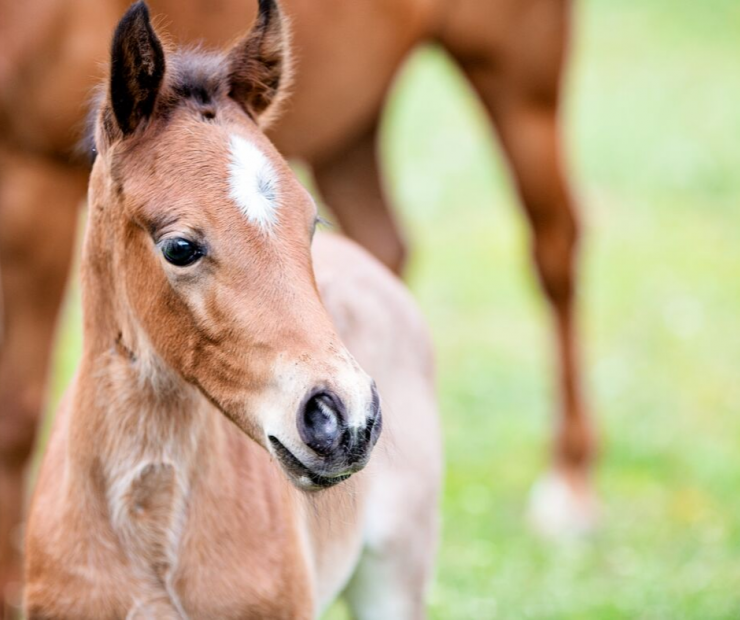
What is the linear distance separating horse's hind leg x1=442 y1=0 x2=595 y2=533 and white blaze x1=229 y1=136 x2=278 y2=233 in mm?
2681

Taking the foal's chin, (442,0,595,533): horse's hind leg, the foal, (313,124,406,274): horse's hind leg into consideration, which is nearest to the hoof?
(442,0,595,533): horse's hind leg

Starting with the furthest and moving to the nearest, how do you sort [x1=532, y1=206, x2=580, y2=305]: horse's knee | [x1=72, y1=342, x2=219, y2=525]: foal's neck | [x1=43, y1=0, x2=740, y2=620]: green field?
[x1=532, y1=206, x2=580, y2=305]: horse's knee → [x1=43, y1=0, x2=740, y2=620]: green field → [x1=72, y1=342, x2=219, y2=525]: foal's neck

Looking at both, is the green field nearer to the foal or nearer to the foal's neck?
the foal

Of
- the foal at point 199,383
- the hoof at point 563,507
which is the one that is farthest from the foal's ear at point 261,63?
the hoof at point 563,507

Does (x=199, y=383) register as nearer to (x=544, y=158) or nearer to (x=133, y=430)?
(x=133, y=430)

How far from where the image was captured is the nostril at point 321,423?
2.04 meters

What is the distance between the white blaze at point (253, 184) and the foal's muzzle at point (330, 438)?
1.22 ft

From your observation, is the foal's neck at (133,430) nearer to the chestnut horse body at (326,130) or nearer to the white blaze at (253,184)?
the white blaze at (253,184)

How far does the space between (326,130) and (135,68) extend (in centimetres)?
214

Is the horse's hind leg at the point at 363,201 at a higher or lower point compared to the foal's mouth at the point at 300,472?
higher

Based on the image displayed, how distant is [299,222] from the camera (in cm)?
230

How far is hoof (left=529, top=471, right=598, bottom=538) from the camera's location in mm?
4973

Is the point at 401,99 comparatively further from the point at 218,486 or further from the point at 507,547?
the point at 218,486

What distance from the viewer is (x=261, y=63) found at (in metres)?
2.60
